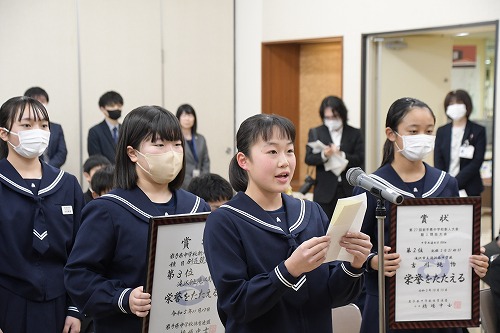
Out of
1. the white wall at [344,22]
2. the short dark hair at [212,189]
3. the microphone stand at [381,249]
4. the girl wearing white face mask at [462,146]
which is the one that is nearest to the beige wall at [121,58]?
the white wall at [344,22]

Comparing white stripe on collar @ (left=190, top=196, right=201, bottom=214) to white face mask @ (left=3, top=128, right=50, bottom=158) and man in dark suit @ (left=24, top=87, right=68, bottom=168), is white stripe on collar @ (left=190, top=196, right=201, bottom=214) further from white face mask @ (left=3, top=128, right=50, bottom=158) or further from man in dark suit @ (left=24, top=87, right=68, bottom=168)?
man in dark suit @ (left=24, top=87, right=68, bottom=168)

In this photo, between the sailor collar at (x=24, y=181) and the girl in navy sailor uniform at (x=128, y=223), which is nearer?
the girl in navy sailor uniform at (x=128, y=223)

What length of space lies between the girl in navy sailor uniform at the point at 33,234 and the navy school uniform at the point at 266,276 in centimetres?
106

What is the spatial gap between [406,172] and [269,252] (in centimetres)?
96

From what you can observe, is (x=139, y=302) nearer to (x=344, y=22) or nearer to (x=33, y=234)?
(x=33, y=234)

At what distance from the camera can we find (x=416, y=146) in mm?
2863

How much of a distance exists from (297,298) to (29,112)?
1663 mm

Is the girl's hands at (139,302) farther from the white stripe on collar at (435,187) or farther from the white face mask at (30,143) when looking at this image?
the white stripe on collar at (435,187)

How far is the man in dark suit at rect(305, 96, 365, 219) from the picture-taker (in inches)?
263

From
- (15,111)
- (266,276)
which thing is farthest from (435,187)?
(15,111)

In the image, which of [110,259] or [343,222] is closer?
[343,222]

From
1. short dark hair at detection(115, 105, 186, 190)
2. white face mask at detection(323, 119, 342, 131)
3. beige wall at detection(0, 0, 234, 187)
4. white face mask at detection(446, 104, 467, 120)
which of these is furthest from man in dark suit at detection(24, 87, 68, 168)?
short dark hair at detection(115, 105, 186, 190)

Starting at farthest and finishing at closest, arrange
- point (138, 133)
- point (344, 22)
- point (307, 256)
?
point (344, 22), point (138, 133), point (307, 256)

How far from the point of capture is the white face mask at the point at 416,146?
2852 mm
